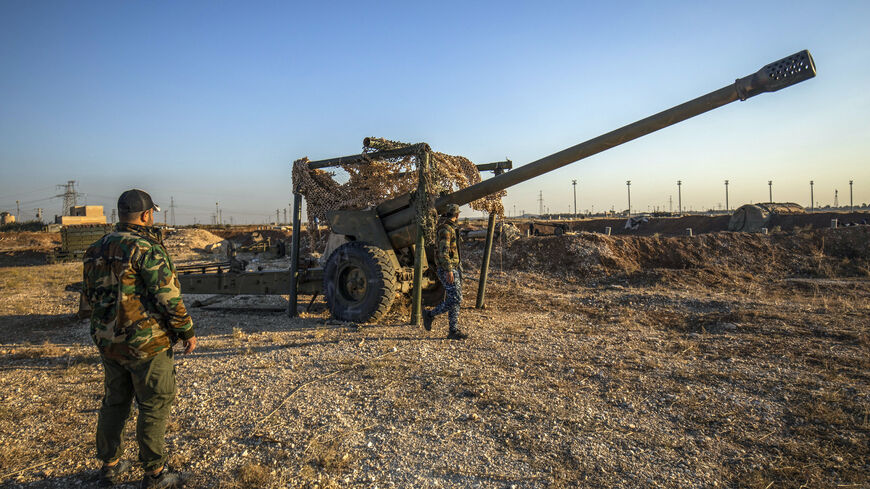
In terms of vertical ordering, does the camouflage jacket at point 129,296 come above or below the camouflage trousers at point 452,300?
above

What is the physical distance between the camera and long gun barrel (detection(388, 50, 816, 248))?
4.50 metres

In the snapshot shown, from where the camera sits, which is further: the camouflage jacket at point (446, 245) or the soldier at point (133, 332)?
the camouflage jacket at point (446, 245)

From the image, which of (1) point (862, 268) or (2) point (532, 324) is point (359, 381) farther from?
(1) point (862, 268)

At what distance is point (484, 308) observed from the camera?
28.5 feet

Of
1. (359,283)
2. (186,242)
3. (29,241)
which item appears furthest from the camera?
(186,242)

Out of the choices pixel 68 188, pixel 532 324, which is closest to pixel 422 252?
pixel 532 324

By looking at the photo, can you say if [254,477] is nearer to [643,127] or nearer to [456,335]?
[456,335]

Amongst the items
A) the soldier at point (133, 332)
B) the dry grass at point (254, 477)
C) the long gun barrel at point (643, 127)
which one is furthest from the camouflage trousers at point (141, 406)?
the long gun barrel at point (643, 127)

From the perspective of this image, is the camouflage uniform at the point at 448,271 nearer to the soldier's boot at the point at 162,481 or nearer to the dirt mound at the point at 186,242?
the soldier's boot at the point at 162,481

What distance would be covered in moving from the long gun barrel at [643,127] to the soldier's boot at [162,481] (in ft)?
16.7

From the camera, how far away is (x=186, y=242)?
97.0 feet

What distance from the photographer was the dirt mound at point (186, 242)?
27.2m

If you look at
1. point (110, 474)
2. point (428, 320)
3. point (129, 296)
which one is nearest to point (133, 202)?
point (129, 296)

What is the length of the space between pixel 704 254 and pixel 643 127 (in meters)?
11.1
